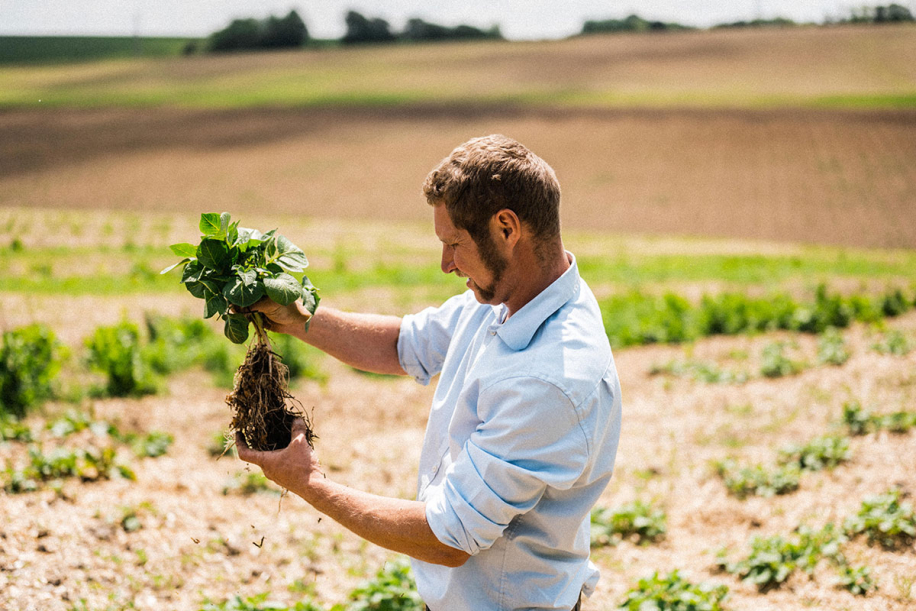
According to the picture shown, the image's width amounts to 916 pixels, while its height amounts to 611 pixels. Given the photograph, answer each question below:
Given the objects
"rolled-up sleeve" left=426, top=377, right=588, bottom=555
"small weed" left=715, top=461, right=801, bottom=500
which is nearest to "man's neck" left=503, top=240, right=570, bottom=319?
"rolled-up sleeve" left=426, top=377, right=588, bottom=555

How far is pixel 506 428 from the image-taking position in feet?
6.95

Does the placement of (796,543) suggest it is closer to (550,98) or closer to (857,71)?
(550,98)

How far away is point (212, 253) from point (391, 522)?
1250mm

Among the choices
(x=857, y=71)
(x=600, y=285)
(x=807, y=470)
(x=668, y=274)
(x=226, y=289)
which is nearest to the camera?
(x=226, y=289)

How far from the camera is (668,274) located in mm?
14773

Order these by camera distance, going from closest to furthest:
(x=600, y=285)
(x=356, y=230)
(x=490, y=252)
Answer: (x=490, y=252), (x=600, y=285), (x=356, y=230)

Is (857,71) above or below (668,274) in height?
above

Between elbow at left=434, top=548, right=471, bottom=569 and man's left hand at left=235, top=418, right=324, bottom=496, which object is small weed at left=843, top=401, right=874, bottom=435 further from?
man's left hand at left=235, top=418, right=324, bottom=496

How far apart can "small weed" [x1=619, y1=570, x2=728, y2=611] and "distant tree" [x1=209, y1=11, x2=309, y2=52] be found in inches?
2687

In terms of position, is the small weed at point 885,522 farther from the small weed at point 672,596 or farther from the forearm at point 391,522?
the forearm at point 391,522

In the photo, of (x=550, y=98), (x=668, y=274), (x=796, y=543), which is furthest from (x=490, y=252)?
(x=550, y=98)

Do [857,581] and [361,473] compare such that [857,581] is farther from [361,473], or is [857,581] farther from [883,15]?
[883,15]

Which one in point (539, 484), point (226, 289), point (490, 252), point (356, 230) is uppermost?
point (490, 252)

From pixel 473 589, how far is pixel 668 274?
13152 millimetres
